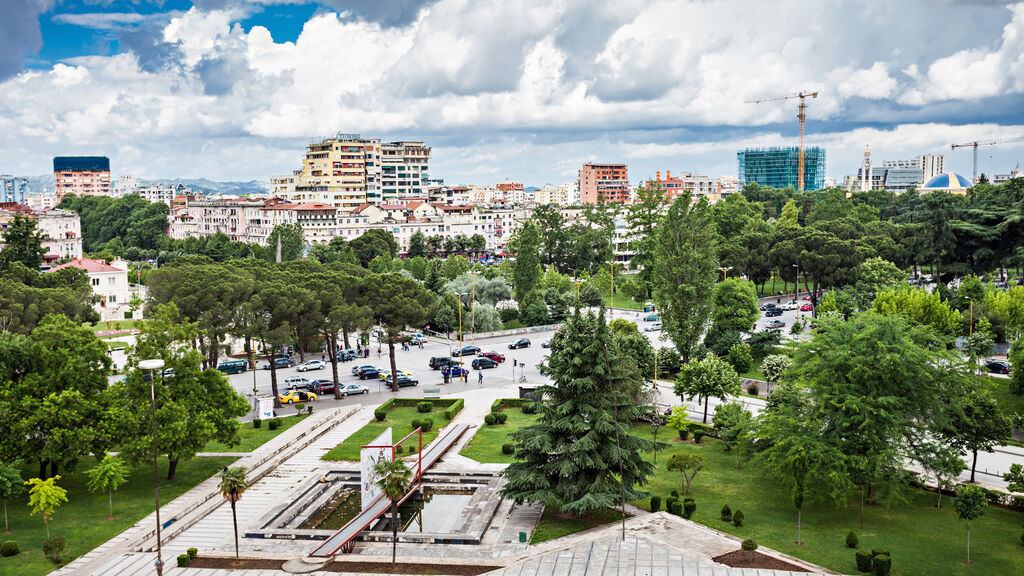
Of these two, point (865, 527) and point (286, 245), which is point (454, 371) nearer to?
point (865, 527)

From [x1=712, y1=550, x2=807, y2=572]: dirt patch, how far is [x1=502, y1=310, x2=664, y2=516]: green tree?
12.9 ft

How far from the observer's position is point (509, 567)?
24.9 metres

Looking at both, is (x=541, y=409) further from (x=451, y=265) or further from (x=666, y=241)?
(x=451, y=265)

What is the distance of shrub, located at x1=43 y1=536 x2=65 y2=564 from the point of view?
2508cm

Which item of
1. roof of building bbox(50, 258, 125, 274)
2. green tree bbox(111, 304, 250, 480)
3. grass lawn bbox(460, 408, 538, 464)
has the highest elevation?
roof of building bbox(50, 258, 125, 274)

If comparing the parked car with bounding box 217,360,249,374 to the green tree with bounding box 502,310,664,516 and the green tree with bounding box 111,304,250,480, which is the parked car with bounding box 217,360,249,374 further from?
the green tree with bounding box 502,310,664,516

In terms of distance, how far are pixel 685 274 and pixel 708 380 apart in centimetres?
1119

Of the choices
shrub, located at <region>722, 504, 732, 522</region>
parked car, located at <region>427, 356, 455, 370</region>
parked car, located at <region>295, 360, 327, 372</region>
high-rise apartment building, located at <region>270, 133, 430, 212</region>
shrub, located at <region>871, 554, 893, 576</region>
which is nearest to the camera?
shrub, located at <region>871, 554, 893, 576</region>

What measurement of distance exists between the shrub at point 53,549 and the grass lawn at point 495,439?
1663 cm

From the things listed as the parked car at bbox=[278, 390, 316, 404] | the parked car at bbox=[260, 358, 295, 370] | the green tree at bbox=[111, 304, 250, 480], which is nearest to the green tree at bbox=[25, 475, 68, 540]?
the green tree at bbox=[111, 304, 250, 480]

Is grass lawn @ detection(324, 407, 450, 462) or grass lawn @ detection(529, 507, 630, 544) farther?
grass lawn @ detection(324, 407, 450, 462)

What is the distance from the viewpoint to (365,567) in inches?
998

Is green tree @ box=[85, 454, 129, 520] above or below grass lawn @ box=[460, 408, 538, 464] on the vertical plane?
above

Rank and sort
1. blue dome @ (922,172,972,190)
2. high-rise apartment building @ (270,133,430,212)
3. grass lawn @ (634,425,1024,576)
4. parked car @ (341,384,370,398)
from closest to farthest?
grass lawn @ (634,425,1024,576)
parked car @ (341,384,370,398)
high-rise apartment building @ (270,133,430,212)
blue dome @ (922,172,972,190)
